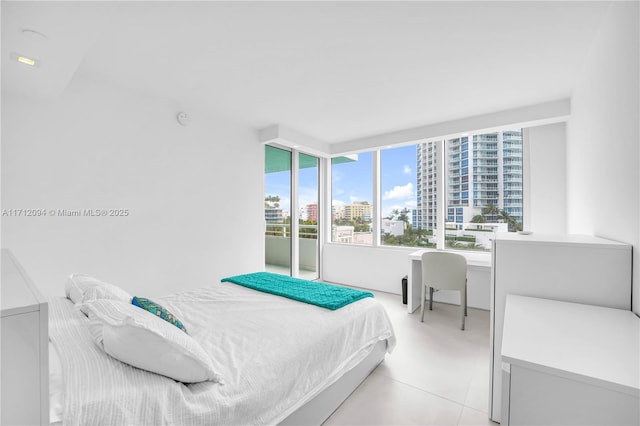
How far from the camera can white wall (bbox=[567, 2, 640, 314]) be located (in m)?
1.45

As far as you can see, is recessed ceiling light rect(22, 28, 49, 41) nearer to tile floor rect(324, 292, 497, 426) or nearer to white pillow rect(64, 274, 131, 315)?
white pillow rect(64, 274, 131, 315)

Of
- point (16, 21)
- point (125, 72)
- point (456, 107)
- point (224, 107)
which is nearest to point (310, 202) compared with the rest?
point (224, 107)

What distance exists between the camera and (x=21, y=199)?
2.21 meters

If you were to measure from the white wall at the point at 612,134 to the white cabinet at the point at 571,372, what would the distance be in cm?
Result: 52

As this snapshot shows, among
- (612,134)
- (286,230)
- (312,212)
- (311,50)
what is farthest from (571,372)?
(312,212)

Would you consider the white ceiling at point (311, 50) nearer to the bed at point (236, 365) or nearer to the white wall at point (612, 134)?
the white wall at point (612, 134)

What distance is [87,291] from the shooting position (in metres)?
1.73

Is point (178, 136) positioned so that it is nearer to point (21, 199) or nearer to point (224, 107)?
point (224, 107)

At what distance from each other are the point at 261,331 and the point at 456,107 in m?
3.14

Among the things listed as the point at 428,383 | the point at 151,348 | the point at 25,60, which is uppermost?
the point at 25,60

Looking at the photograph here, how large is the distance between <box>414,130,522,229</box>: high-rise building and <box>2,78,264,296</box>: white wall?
9.12 feet

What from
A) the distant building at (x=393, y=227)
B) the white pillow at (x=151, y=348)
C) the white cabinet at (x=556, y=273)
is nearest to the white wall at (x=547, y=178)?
the distant building at (x=393, y=227)

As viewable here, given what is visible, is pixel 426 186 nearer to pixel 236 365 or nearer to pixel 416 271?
pixel 416 271

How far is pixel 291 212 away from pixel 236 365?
3513mm
